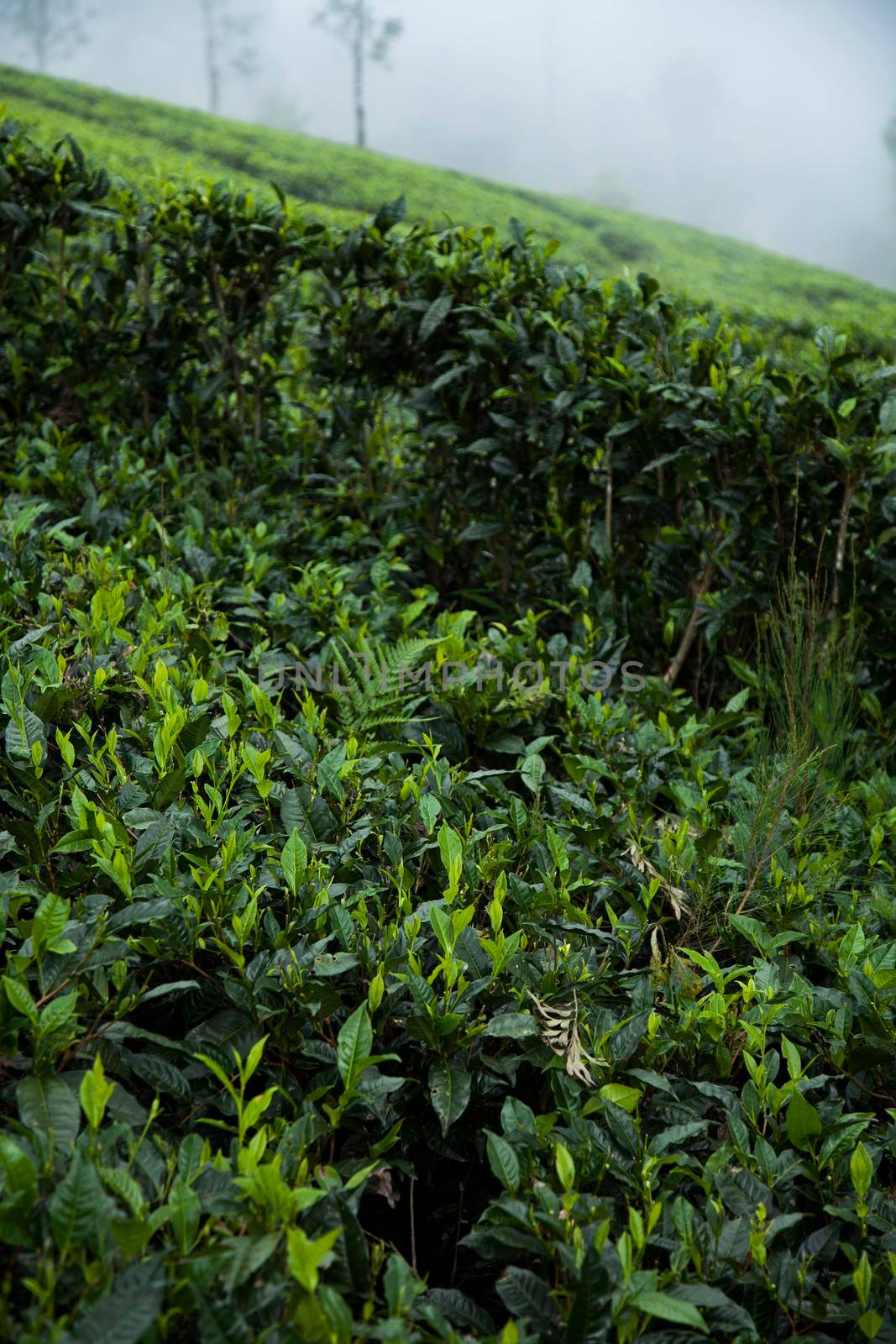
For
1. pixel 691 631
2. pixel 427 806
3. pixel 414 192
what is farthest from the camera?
pixel 414 192

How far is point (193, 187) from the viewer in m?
3.39

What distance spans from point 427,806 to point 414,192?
1833 cm

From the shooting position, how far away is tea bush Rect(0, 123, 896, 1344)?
1.07m

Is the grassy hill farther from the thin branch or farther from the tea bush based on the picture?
the thin branch

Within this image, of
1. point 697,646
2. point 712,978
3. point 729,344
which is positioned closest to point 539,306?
point 729,344

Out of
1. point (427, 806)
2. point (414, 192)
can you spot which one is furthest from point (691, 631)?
point (414, 192)

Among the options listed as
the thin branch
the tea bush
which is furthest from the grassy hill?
the thin branch

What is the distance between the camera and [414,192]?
17.7 m

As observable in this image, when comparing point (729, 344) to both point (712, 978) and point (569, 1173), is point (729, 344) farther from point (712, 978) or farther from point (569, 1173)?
point (569, 1173)

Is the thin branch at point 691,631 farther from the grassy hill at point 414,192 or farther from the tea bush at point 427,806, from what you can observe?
the grassy hill at point 414,192

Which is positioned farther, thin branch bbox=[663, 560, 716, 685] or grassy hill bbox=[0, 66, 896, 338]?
grassy hill bbox=[0, 66, 896, 338]

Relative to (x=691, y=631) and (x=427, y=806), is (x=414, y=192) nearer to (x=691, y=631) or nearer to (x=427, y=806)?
(x=691, y=631)

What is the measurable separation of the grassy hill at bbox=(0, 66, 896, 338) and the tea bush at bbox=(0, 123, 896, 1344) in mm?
11704

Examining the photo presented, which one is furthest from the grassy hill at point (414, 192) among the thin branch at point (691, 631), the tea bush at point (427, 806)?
the thin branch at point (691, 631)
